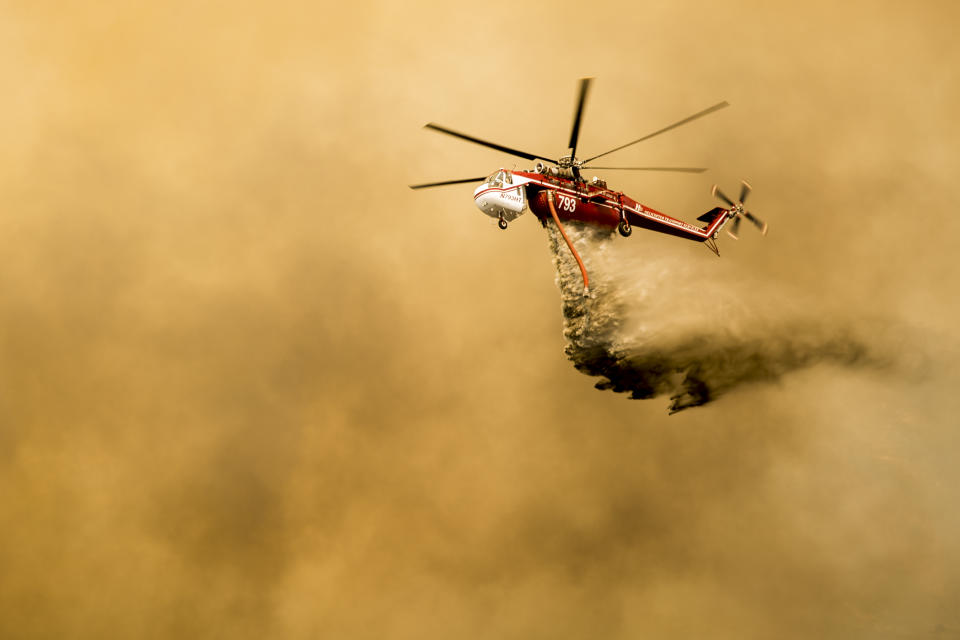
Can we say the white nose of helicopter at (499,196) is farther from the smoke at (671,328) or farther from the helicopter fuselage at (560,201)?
the smoke at (671,328)

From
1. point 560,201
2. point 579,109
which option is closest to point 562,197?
point 560,201

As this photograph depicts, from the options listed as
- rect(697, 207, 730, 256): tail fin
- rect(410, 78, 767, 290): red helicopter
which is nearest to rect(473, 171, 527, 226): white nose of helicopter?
rect(410, 78, 767, 290): red helicopter

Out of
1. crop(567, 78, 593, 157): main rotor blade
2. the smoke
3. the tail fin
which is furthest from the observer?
the tail fin

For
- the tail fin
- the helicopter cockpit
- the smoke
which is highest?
the tail fin

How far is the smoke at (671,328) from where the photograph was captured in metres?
27.4

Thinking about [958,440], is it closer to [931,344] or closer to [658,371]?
[931,344]

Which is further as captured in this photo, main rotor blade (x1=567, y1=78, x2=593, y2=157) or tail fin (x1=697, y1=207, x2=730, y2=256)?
tail fin (x1=697, y1=207, x2=730, y2=256)

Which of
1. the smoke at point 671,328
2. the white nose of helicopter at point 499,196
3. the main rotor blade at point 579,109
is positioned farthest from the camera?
the smoke at point 671,328

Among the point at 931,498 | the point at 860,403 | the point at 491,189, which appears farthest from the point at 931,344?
the point at 491,189

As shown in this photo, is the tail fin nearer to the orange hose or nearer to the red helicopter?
the red helicopter

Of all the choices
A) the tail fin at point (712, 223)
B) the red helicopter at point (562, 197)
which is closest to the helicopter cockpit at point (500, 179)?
the red helicopter at point (562, 197)

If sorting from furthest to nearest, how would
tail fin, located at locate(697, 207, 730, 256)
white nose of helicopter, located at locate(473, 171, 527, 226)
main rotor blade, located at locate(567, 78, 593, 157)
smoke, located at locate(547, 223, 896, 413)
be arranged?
1. tail fin, located at locate(697, 207, 730, 256)
2. smoke, located at locate(547, 223, 896, 413)
3. white nose of helicopter, located at locate(473, 171, 527, 226)
4. main rotor blade, located at locate(567, 78, 593, 157)

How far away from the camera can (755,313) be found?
3134 cm

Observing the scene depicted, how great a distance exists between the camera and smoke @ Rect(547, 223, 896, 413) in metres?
27.4
